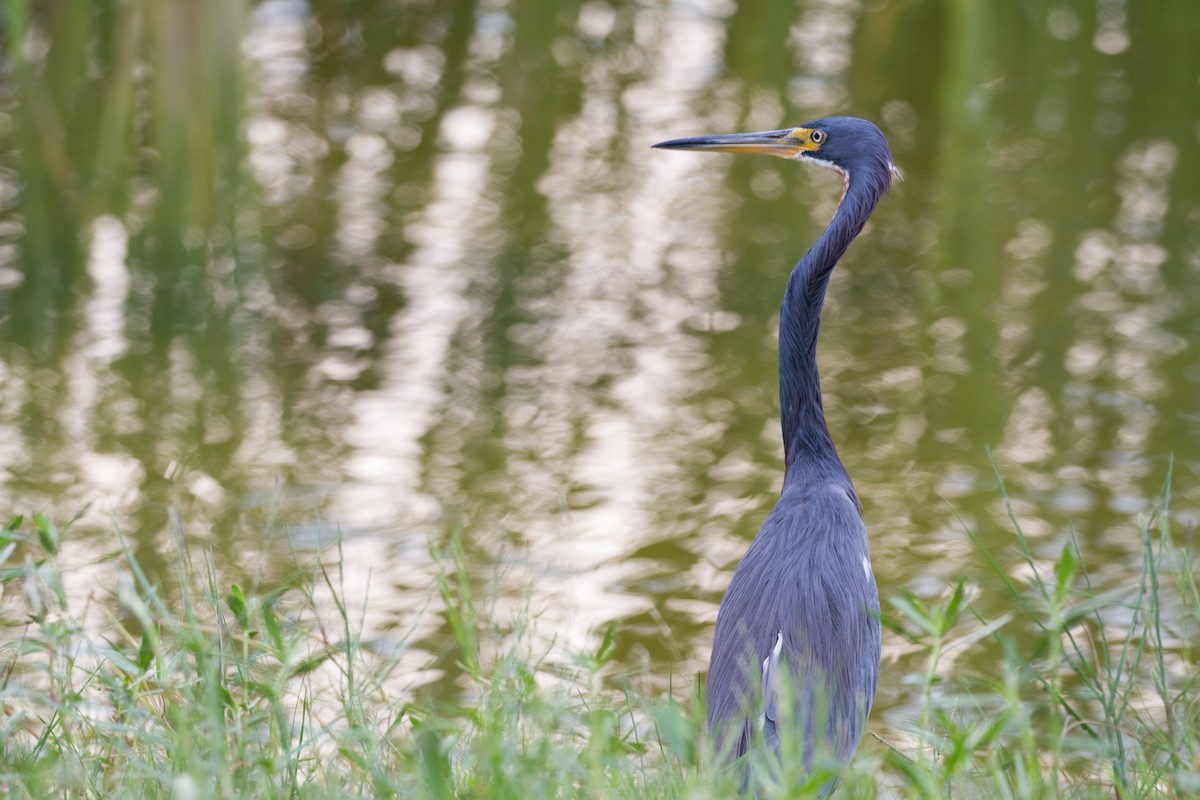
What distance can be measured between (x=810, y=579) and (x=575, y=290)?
4.21m

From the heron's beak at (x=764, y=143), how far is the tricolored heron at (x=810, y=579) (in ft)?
0.14

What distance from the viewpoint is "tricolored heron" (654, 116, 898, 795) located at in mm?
3143

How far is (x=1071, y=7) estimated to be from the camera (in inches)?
438

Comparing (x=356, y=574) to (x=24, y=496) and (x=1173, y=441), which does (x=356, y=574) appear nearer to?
(x=24, y=496)

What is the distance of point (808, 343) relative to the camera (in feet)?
12.4

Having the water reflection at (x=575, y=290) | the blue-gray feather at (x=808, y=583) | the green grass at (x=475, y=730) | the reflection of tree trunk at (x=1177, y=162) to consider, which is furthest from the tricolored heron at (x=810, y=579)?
the reflection of tree trunk at (x=1177, y=162)

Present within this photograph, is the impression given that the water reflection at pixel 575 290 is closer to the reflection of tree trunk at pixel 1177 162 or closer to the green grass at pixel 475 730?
the reflection of tree trunk at pixel 1177 162

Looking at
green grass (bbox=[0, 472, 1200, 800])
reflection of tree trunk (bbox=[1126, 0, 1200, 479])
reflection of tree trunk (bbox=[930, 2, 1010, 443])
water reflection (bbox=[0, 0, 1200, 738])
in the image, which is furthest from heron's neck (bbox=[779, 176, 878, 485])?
reflection of tree trunk (bbox=[930, 2, 1010, 443])

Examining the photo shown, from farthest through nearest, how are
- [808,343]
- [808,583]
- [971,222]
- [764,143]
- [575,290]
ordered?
[971,222] < [575,290] < [764,143] < [808,343] < [808,583]

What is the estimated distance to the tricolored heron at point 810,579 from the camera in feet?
10.3

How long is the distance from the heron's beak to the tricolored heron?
43 mm

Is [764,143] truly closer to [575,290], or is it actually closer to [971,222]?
[575,290]

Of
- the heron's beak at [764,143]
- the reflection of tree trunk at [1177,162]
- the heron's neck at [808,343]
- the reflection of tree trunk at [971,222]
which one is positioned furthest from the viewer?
the reflection of tree trunk at [971,222]

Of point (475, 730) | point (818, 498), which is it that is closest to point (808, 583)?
point (818, 498)
